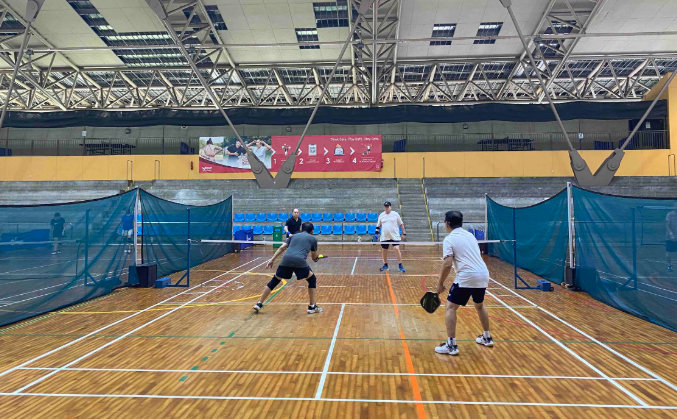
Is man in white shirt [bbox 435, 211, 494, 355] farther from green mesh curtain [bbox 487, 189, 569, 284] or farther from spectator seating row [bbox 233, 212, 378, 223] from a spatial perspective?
spectator seating row [bbox 233, 212, 378, 223]

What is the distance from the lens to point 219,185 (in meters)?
27.0

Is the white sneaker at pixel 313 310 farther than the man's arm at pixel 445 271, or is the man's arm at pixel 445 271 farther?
the white sneaker at pixel 313 310

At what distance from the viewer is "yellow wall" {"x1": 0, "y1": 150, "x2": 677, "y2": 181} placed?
26516 mm

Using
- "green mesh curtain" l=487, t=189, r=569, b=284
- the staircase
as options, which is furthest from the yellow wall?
"green mesh curtain" l=487, t=189, r=569, b=284

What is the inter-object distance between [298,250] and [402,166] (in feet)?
72.9

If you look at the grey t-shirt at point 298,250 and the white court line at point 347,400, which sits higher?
the grey t-shirt at point 298,250

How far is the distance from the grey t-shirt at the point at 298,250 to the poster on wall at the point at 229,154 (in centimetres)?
2179

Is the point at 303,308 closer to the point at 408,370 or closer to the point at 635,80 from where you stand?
the point at 408,370

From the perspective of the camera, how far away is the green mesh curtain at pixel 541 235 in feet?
30.5

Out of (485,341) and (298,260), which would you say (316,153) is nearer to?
(298,260)

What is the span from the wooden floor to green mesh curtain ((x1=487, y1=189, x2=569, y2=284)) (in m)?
2.01

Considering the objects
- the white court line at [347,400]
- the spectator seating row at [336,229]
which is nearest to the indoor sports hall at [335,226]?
the white court line at [347,400]

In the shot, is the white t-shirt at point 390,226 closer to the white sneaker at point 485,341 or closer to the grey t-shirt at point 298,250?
the grey t-shirt at point 298,250

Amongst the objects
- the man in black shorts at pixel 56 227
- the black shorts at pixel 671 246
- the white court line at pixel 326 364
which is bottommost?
the white court line at pixel 326 364
